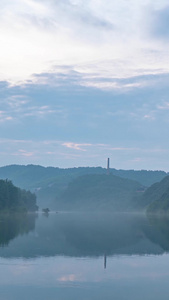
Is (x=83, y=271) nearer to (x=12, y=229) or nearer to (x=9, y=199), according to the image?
(x=12, y=229)

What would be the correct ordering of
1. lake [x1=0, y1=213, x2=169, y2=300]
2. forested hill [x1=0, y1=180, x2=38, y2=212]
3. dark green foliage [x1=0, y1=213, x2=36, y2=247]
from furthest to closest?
1. forested hill [x1=0, y1=180, x2=38, y2=212]
2. dark green foliage [x1=0, y1=213, x2=36, y2=247]
3. lake [x1=0, y1=213, x2=169, y2=300]

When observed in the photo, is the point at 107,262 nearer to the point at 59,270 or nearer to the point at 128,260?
Answer: the point at 128,260

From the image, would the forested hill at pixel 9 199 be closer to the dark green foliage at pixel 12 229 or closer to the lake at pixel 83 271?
the dark green foliage at pixel 12 229

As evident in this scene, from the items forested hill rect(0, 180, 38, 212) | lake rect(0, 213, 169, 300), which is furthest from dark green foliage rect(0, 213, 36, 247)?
lake rect(0, 213, 169, 300)

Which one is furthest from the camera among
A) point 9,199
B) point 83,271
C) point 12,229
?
point 9,199

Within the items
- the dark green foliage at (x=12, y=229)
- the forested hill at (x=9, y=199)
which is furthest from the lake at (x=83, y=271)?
→ the forested hill at (x=9, y=199)

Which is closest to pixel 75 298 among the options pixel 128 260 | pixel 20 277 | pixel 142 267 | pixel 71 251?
pixel 20 277

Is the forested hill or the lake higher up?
the forested hill

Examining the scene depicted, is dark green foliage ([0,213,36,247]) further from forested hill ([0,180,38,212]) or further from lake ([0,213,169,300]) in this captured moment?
lake ([0,213,169,300])

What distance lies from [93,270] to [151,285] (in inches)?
260

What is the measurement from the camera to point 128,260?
42.6 m

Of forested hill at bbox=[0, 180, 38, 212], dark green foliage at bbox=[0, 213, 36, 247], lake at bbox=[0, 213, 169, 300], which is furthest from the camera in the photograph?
forested hill at bbox=[0, 180, 38, 212]

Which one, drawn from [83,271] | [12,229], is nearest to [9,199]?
[12,229]

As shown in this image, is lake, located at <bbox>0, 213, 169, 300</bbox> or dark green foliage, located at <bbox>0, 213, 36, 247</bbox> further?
dark green foliage, located at <bbox>0, 213, 36, 247</bbox>
